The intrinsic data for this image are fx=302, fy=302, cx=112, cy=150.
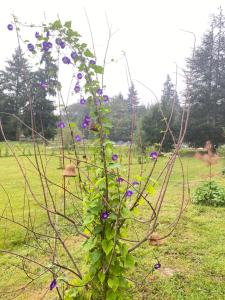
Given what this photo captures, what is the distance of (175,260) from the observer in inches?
142

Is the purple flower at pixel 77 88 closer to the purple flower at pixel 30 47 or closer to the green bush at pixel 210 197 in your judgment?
the purple flower at pixel 30 47

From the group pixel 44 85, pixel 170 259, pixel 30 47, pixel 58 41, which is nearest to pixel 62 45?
pixel 58 41

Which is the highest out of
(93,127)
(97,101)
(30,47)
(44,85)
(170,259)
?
(30,47)

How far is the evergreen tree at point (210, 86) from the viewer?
2275 cm

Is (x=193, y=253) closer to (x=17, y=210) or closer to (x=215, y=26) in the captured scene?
(x=17, y=210)

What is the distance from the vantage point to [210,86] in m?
23.2

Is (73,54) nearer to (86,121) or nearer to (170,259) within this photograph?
(86,121)

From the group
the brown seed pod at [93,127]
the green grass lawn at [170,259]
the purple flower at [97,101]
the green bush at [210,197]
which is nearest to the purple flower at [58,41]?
the purple flower at [97,101]

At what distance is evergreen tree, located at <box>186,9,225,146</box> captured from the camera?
2275 centimetres

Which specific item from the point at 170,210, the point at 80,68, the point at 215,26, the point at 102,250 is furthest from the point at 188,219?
the point at 215,26

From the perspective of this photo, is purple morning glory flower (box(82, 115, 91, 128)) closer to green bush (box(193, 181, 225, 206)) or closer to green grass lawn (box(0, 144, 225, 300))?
green grass lawn (box(0, 144, 225, 300))

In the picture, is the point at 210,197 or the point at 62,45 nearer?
the point at 62,45

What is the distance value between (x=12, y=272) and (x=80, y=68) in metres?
2.67

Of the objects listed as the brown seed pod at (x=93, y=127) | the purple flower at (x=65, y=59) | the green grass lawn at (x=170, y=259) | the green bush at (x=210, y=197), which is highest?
the purple flower at (x=65, y=59)
